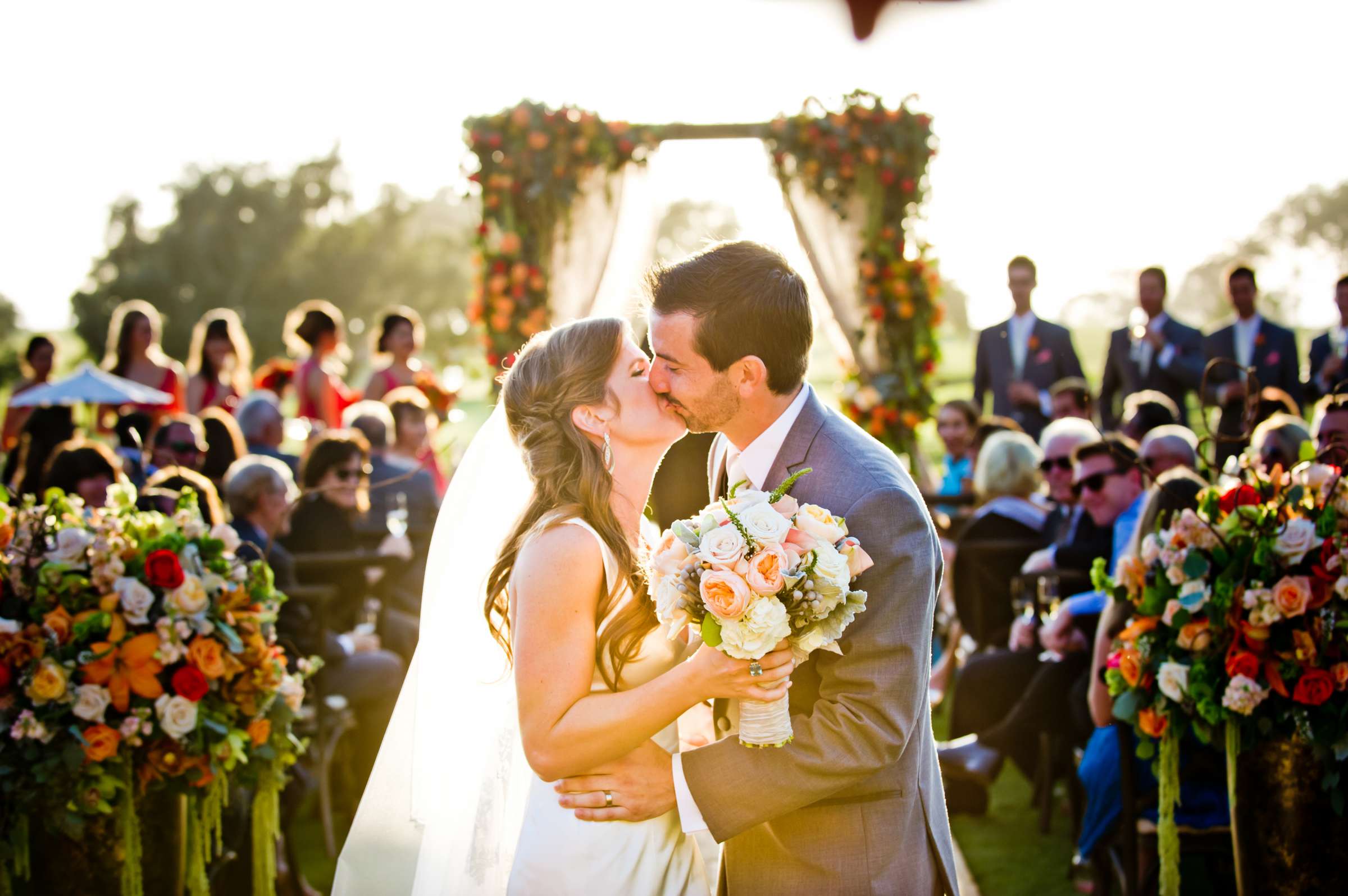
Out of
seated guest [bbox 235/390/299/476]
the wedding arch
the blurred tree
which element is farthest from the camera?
the blurred tree

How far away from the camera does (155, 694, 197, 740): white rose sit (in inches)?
131

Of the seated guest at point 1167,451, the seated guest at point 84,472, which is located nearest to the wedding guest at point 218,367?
the seated guest at point 84,472

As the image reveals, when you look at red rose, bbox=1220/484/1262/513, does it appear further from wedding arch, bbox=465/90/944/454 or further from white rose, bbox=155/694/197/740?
wedding arch, bbox=465/90/944/454

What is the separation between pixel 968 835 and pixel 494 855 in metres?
3.21

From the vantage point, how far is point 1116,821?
4.36 metres

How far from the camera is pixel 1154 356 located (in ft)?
29.2

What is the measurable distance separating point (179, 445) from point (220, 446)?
787 mm

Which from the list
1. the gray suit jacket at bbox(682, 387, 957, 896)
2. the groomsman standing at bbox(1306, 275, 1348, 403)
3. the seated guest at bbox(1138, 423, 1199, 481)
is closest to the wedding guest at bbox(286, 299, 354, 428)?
the seated guest at bbox(1138, 423, 1199, 481)

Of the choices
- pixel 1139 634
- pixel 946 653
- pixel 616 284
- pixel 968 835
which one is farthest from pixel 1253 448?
pixel 616 284

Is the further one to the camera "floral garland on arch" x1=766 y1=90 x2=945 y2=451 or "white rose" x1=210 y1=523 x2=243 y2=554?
"floral garland on arch" x1=766 y1=90 x2=945 y2=451

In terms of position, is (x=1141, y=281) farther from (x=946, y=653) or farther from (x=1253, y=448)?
(x=1253, y=448)

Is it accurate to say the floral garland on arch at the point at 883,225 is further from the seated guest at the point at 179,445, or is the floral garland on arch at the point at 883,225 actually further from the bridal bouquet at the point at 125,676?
the bridal bouquet at the point at 125,676

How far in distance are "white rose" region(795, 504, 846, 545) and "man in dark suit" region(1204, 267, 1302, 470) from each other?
22.5 feet

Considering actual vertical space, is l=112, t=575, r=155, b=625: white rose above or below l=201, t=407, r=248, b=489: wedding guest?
below
